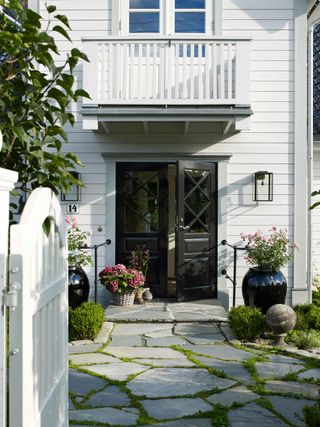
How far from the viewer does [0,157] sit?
229 centimetres

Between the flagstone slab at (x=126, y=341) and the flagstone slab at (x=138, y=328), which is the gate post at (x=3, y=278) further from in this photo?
the flagstone slab at (x=138, y=328)

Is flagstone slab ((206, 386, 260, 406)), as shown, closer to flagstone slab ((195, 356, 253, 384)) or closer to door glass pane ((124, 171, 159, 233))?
flagstone slab ((195, 356, 253, 384))

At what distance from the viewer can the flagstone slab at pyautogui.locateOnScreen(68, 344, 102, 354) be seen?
547cm

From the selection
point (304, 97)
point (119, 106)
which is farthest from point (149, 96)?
point (304, 97)

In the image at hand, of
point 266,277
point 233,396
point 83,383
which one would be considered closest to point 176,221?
point 266,277

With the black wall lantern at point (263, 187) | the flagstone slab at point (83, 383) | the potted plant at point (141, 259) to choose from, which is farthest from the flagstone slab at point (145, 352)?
the black wall lantern at point (263, 187)

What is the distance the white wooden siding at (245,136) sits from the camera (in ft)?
25.9

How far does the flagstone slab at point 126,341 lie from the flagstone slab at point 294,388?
69.9 inches

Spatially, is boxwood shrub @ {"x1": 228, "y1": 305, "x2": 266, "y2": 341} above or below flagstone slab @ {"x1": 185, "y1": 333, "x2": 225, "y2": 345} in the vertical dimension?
above

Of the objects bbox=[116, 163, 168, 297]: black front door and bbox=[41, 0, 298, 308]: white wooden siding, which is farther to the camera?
bbox=[116, 163, 168, 297]: black front door

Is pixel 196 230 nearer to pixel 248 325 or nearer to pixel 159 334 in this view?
pixel 159 334

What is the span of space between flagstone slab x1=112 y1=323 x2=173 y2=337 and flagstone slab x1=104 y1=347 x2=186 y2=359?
601mm

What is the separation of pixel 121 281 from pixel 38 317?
5.20 m

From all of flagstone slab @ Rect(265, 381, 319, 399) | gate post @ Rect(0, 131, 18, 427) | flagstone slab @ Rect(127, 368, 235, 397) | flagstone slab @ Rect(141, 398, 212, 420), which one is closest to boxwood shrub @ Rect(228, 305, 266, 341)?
flagstone slab @ Rect(127, 368, 235, 397)
